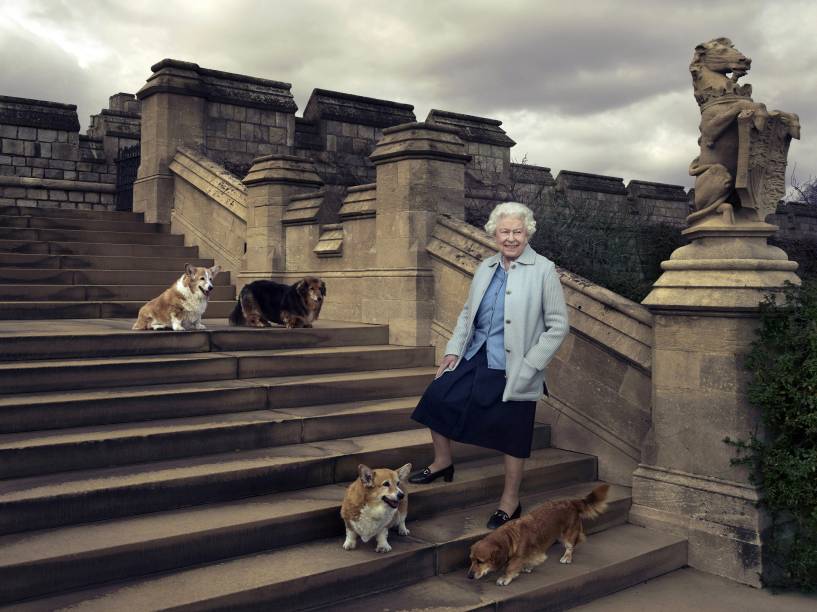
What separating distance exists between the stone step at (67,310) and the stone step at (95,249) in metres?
1.72

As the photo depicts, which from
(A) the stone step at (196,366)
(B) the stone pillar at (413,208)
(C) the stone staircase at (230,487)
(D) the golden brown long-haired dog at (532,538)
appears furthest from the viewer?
(B) the stone pillar at (413,208)

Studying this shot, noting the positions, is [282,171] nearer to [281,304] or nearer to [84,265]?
[84,265]

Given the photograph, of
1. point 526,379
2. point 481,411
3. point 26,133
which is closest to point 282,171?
point 481,411

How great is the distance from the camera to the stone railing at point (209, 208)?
433 inches

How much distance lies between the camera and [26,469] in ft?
15.2

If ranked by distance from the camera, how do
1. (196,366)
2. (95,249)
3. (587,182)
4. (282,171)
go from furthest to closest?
1. (587,182)
2. (95,249)
3. (282,171)
4. (196,366)

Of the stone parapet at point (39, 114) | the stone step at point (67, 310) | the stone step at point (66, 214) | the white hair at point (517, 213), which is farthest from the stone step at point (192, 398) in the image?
the stone parapet at point (39, 114)

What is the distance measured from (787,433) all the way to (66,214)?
10.4 m

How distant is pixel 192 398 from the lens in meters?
5.75

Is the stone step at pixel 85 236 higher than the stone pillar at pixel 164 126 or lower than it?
lower

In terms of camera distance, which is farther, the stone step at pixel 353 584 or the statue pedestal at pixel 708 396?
the statue pedestal at pixel 708 396

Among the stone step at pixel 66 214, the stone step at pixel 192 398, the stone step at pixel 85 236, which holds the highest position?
the stone step at pixel 66 214

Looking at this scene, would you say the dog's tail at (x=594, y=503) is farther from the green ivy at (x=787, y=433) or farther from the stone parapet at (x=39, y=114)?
the stone parapet at (x=39, y=114)

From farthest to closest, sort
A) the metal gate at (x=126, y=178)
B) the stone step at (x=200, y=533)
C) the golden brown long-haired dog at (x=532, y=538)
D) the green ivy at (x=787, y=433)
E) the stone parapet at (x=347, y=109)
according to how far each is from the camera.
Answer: the stone parapet at (x=347, y=109) → the metal gate at (x=126, y=178) → the green ivy at (x=787, y=433) → the golden brown long-haired dog at (x=532, y=538) → the stone step at (x=200, y=533)
